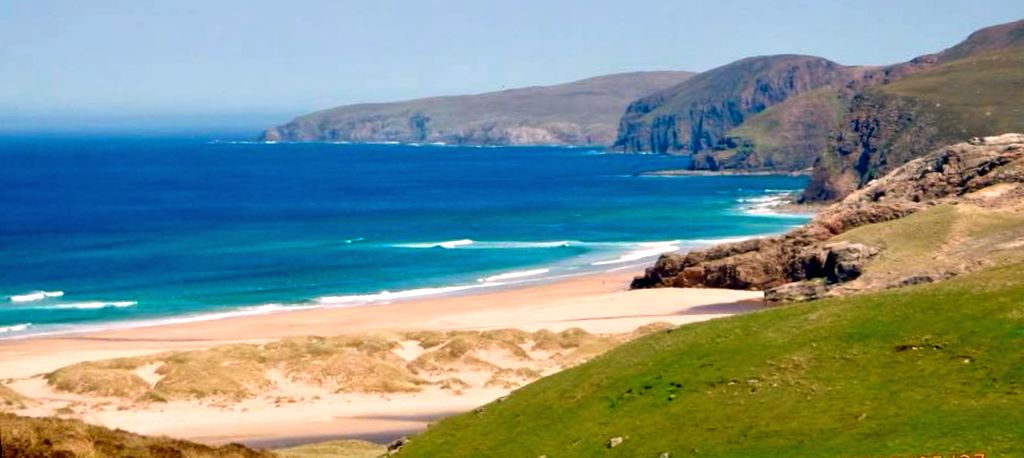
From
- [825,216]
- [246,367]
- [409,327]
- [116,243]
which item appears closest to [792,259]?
[825,216]

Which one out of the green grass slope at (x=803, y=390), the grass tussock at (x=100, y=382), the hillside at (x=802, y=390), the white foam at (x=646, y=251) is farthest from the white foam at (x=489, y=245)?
the hillside at (x=802, y=390)

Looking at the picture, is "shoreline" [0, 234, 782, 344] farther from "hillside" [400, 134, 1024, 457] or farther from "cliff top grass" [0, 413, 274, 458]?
"cliff top grass" [0, 413, 274, 458]

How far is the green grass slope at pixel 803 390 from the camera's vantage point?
20922 millimetres

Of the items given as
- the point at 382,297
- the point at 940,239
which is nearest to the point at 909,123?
the point at 382,297

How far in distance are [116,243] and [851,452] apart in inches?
4569

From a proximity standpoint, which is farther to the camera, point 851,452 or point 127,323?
point 127,323

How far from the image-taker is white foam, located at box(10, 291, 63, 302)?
300ft

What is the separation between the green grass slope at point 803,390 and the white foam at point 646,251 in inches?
3220

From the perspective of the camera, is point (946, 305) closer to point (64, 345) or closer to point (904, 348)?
point (904, 348)

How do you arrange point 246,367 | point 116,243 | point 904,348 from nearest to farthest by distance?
point 904,348 < point 246,367 < point 116,243

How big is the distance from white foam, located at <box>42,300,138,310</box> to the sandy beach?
10680 mm

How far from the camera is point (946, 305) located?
2609cm

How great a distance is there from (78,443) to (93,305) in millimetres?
70472

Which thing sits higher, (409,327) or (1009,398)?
(1009,398)
